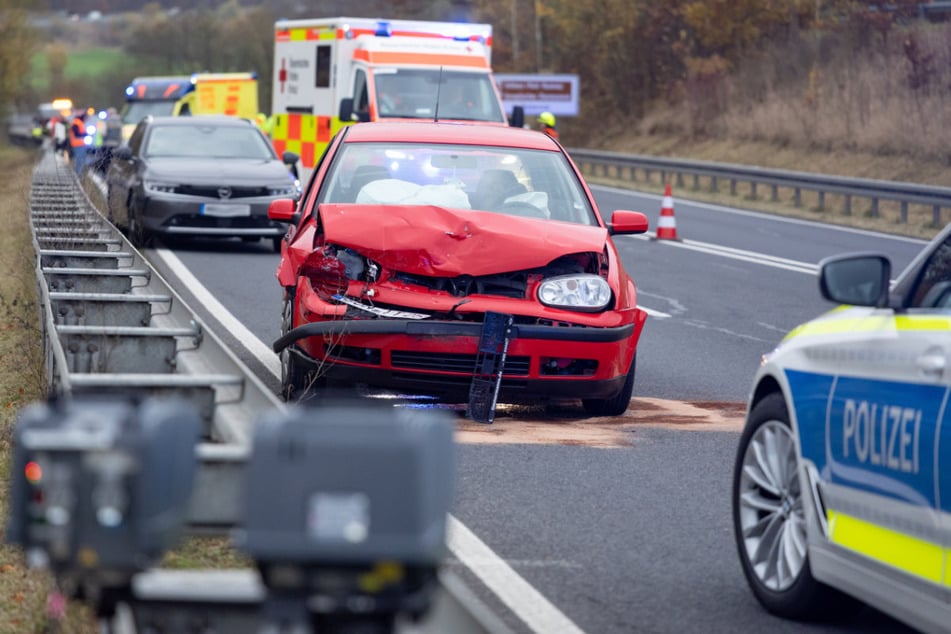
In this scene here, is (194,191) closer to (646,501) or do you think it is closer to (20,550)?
(646,501)

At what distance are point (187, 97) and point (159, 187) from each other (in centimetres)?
2341

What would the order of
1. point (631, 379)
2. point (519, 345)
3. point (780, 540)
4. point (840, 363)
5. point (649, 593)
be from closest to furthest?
point (840, 363) < point (780, 540) < point (649, 593) < point (519, 345) < point (631, 379)

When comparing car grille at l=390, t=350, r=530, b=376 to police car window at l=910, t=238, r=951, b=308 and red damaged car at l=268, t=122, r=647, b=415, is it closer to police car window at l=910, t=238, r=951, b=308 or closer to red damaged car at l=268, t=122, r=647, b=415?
red damaged car at l=268, t=122, r=647, b=415

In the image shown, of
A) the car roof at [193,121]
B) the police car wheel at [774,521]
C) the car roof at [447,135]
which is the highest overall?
the car roof at [447,135]

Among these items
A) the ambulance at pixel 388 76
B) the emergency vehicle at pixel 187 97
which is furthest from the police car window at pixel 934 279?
the emergency vehicle at pixel 187 97

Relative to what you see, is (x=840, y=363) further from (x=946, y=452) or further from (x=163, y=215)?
(x=163, y=215)

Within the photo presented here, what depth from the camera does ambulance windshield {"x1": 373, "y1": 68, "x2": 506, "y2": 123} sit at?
22.7 metres

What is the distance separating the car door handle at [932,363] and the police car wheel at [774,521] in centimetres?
81

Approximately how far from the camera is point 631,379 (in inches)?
366

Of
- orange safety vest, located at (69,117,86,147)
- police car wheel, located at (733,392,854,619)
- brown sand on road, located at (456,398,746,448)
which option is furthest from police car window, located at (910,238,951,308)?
orange safety vest, located at (69,117,86,147)

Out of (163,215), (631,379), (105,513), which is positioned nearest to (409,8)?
(163,215)

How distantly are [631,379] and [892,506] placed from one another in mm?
4714

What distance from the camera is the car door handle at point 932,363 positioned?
4.36 meters

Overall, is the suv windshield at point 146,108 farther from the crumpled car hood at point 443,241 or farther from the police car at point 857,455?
the police car at point 857,455
